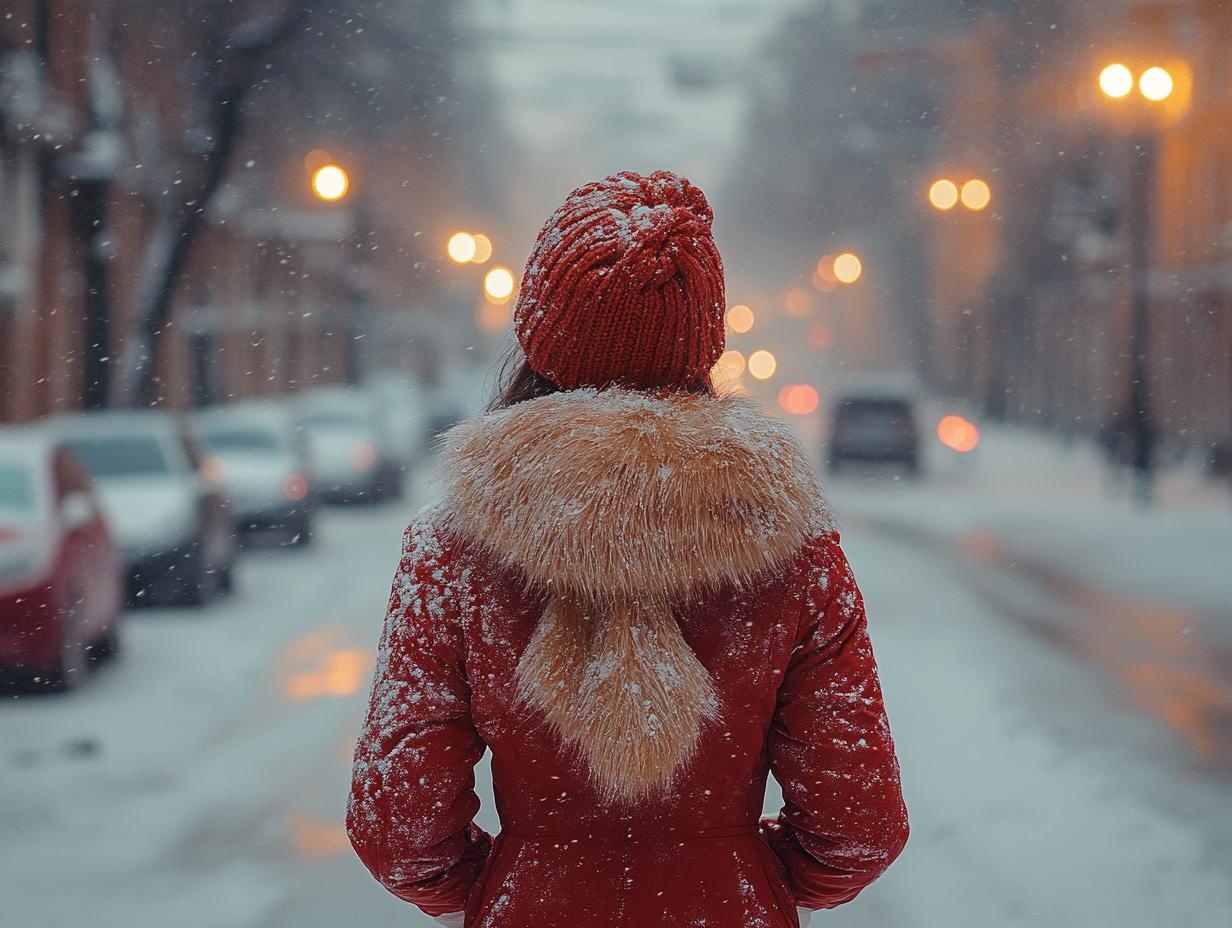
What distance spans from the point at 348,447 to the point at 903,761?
1586 cm

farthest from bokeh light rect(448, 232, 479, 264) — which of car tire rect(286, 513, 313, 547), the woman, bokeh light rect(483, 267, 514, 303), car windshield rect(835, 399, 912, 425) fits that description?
the woman

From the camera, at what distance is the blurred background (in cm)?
568

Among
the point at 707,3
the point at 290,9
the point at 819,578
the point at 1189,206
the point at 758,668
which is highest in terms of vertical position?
the point at 707,3

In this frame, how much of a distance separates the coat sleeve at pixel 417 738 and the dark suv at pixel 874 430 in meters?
23.6

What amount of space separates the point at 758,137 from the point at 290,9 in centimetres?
5099

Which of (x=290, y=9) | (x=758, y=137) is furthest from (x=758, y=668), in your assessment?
(x=758, y=137)

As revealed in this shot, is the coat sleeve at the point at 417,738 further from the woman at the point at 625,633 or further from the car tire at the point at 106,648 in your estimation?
the car tire at the point at 106,648

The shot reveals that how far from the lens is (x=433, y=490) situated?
1.90 meters

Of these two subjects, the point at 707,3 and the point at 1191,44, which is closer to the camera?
the point at 1191,44

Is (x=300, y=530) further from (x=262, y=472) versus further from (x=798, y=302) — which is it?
(x=798, y=302)

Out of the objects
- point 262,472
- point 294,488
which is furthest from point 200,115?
point 294,488

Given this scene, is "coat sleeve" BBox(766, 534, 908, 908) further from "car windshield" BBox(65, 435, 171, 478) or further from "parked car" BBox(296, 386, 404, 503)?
"parked car" BBox(296, 386, 404, 503)

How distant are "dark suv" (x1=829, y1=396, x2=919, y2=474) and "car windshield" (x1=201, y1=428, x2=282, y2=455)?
11.9 meters

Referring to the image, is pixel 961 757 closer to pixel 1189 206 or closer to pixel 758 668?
pixel 758 668
